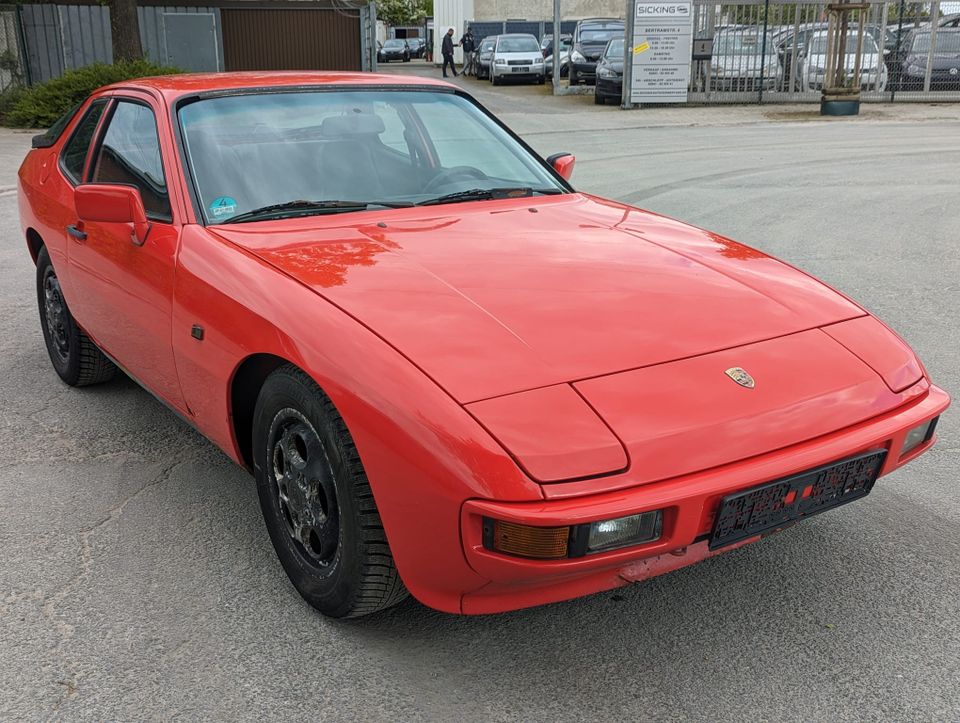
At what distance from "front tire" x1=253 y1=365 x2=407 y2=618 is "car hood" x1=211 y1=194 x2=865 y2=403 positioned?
28 cm

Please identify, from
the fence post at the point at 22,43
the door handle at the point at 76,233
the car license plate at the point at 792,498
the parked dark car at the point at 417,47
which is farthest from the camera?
the parked dark car at the point at 417,47

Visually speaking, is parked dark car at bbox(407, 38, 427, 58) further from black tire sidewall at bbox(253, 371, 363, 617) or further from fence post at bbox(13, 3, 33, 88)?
black tire sidewall at bbox(253, 371, 363, 617)

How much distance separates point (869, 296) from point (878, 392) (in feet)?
12.3

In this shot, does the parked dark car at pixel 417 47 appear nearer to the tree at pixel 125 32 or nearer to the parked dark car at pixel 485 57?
the parked dark car at pixel 485 57

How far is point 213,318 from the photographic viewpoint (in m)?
2.89

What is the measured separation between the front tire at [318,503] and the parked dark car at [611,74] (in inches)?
790

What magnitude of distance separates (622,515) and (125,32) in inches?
786

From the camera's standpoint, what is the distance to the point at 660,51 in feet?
67.8

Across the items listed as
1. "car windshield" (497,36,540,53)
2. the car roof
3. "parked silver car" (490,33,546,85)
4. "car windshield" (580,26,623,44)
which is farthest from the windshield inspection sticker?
"car windshield" (497,36,540,53)

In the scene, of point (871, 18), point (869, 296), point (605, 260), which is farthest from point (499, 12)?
point (605, 260)

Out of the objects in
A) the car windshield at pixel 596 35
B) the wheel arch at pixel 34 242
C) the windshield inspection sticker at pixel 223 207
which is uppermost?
the car windshield at pixel 596 35

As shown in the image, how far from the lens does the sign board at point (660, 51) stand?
20156mm

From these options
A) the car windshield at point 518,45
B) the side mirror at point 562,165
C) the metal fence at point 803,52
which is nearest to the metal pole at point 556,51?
the metal fence at point 803,52

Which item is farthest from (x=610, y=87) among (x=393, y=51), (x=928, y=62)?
(x=393, y=51)
